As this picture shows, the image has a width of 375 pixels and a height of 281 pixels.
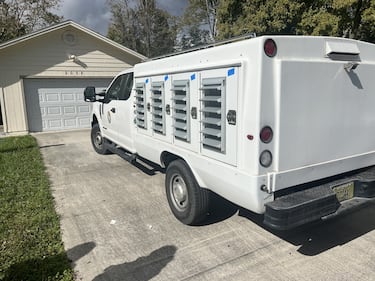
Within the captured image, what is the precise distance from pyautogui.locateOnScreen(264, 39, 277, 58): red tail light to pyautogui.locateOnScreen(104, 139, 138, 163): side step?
3569 millimetres

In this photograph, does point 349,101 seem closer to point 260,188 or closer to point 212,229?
point 260,188

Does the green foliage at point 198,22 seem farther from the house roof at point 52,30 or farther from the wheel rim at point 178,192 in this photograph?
the wheel rim at point 178,192

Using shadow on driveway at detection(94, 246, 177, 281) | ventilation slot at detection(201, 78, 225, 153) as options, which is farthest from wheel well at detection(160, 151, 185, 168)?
shadow on driveway at detection(94, 246, 177, 281)

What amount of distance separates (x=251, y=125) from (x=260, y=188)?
1.94 ft

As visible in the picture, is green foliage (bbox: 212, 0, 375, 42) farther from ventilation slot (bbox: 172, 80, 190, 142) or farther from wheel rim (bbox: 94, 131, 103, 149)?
ventilation slot (bbox: 172, 80, 190, 142)

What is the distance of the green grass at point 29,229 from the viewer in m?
3.13

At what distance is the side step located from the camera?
19.0ft

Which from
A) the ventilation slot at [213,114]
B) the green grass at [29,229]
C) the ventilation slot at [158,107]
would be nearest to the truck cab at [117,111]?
the ventilation slot at [158,107]

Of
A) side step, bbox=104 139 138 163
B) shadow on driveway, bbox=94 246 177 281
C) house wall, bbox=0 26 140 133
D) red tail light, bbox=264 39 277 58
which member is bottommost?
shadow on driveway, bbox=94 246 177 281

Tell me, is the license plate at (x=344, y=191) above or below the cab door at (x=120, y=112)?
below

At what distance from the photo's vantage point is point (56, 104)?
13.3 metres

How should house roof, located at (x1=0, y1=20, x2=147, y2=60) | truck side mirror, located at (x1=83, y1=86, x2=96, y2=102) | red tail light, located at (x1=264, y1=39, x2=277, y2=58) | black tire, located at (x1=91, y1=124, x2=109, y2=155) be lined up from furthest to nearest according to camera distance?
house roof, located at (x1=0, y1=20, x2=147, y2=60) → black tire, located at (x1=91, y1=124, x2=109, y2=155) → truck side mirror, located at (x1=83, y1=86, x2=96, y2=102) → red tail light, located at (x1=264, y1=39, x2=277, y2=58)

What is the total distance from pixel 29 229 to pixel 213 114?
2.80 meters

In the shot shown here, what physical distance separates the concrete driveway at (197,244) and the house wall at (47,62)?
8648 mm
